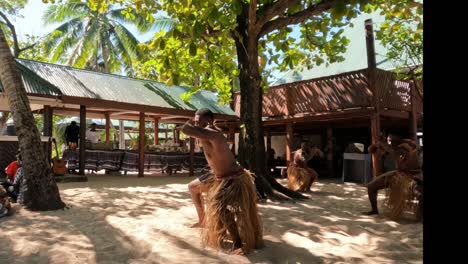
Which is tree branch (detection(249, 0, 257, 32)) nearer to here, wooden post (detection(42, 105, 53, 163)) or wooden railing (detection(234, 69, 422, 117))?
wooden railing (detection(234, 69, 422, 117))

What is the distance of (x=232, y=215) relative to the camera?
3859mm

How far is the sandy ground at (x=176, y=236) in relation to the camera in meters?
3.62

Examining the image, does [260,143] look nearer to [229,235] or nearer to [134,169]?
[229,235]

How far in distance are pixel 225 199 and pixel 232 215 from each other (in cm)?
18

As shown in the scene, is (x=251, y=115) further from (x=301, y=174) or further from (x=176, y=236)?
(x=176, y=236)

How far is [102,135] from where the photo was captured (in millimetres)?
29719

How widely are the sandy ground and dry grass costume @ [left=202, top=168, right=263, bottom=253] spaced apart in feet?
0.47

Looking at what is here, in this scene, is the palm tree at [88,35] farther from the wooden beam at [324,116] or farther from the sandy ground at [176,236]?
the sandy ground at [176,236]

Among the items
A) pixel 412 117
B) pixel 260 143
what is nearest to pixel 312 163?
pixel 412 117

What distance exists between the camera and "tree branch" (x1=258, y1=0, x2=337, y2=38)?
23.1ft

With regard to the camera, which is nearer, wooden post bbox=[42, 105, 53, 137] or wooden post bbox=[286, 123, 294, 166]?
wooden post bbox=[42, 105, 53, 137]

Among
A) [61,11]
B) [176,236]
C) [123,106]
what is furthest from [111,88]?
[61,11]

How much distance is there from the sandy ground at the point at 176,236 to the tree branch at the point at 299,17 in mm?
3572

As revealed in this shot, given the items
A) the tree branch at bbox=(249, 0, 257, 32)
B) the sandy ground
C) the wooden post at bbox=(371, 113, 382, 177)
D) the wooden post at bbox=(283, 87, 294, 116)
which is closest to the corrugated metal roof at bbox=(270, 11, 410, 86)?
the wooden post at bbox=(283, 87, 294, 116)
